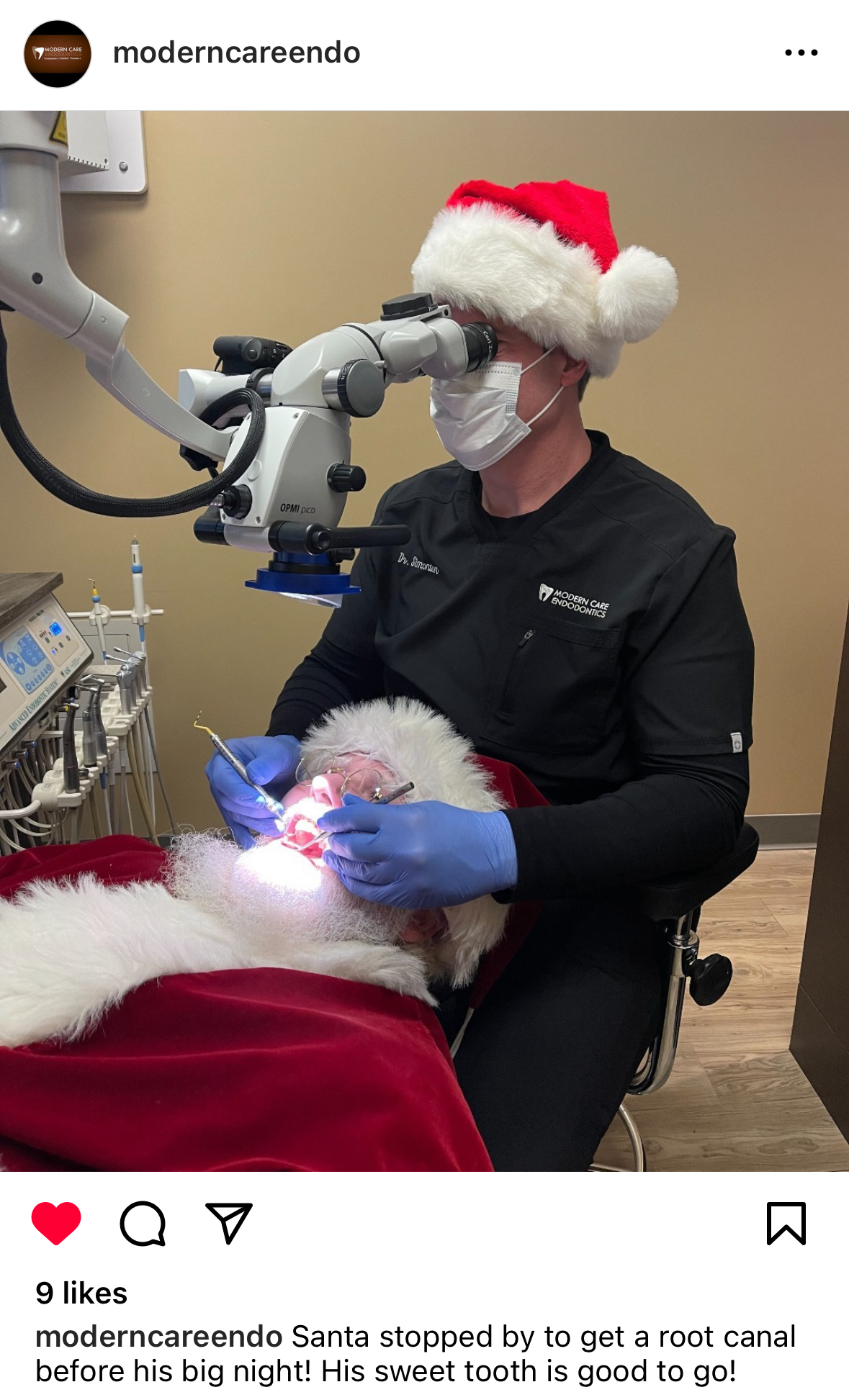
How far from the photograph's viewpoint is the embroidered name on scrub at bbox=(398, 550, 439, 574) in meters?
1.53

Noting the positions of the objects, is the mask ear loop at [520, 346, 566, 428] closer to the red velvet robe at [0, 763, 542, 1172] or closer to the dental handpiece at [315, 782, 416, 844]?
the dental handpiece at [315, 782, 416, 844]

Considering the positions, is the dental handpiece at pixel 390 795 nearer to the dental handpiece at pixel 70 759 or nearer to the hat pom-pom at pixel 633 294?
the dental handpiece at pixel 70 759

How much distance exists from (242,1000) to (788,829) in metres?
2.23

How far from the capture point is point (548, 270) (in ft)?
4.24

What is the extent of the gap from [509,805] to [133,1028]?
21.5 inches

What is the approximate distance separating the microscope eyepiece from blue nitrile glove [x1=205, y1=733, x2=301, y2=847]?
0.59 meters

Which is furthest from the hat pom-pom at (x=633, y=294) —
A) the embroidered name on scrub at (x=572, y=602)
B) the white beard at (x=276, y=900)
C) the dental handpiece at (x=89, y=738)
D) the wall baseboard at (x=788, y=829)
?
the wall baseboard at (x=788, y=829)

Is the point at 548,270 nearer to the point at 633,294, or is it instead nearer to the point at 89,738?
the point at 633,294

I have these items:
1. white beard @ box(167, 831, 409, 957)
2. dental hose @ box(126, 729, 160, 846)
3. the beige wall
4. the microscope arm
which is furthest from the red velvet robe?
the beige wall
